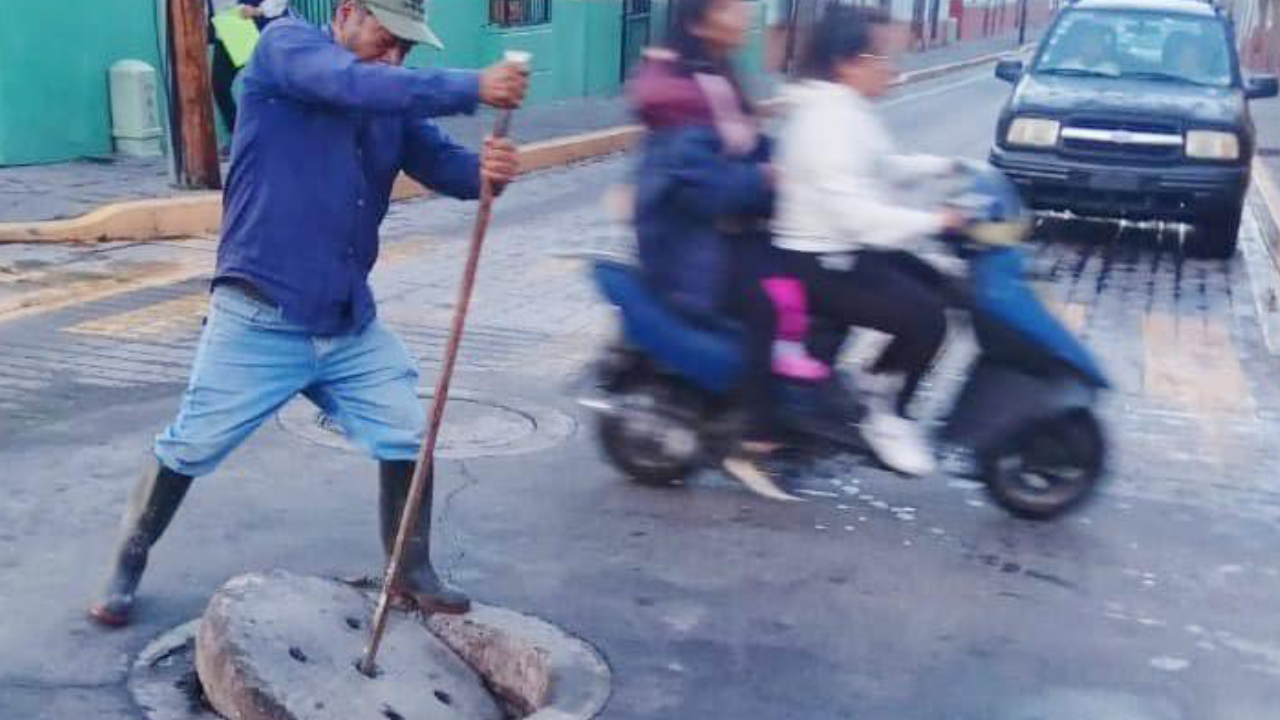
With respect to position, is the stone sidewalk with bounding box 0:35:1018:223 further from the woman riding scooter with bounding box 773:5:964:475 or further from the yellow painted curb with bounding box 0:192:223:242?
the woman riding scooter with bounding box 773:5:964:475

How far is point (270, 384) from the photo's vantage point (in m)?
4.13

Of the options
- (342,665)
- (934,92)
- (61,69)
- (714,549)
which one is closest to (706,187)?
(714,549)

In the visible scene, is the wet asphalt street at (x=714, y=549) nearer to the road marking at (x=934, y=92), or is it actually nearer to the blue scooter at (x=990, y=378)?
the blue scooter at (x=990, y=378)

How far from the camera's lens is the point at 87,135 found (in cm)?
1339

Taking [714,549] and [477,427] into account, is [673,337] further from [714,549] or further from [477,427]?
[477,427]

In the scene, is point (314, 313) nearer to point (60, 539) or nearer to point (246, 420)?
point (246, 420)

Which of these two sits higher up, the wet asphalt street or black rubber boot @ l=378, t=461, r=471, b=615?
black rubber boot @ l=378, t=461, r=471, b=615

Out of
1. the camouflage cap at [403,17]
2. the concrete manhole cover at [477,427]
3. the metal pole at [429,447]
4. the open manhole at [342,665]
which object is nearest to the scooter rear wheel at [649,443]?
the concrete manhole cover at [477,427]

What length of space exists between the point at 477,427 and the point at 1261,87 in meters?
8.71

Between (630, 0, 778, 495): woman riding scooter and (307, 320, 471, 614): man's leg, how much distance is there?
1.42 m

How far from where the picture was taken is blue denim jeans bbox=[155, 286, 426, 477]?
13.4ft

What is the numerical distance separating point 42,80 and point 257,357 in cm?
980

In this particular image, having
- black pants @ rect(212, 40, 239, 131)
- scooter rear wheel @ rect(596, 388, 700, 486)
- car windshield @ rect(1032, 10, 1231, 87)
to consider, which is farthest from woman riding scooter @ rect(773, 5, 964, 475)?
black pants @ rect(212, 40, 239, 131)

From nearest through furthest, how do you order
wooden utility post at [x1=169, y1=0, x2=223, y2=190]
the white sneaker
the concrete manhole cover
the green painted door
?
1. the white sneaker
2. the concrete manhole cover
3. wooden utility post at [x1=169, y1=0, x2=223, y2=190]
4. the green painted door
